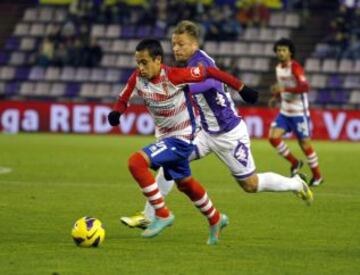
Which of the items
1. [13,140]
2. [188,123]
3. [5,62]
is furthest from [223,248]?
[5,62]

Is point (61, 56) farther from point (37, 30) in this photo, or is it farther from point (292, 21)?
point (292, 21)

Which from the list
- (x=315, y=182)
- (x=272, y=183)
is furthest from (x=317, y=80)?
(x=272, y=183)

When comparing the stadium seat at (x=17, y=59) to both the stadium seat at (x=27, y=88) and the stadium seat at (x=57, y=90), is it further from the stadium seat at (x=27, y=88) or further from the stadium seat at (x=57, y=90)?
the stadium seat at (x=57, y=90)

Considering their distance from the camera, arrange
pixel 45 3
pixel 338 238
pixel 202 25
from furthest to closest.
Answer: pixel 45 3
pixel 202 25
pixel 338 238

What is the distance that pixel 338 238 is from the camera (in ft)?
35.7

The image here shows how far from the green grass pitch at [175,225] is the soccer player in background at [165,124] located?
0.34m

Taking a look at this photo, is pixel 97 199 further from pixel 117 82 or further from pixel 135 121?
pixel 117 82

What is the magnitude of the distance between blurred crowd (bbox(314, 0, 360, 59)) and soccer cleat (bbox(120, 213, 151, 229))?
22.5 metres

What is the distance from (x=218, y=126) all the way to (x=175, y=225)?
1.49m

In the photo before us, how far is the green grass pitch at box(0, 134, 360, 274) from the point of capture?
896 cm

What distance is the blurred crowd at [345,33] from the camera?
32688 mm

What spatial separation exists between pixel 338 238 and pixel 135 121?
70.3 ft

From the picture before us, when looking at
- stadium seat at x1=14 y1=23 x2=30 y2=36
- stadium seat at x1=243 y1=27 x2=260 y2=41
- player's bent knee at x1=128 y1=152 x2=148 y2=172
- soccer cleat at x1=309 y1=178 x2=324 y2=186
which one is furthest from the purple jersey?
stadium seat at x1=14 y1=23 x2=30 y2=36

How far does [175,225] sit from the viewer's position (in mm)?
11961
